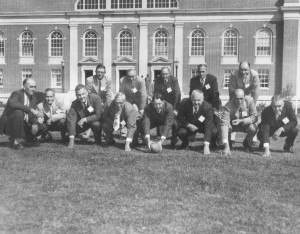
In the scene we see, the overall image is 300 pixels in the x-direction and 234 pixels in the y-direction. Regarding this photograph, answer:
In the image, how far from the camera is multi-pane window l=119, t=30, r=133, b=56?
33.2m

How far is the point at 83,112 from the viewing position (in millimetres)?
8742

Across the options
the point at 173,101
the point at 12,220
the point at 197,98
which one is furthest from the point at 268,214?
the point at 173,101

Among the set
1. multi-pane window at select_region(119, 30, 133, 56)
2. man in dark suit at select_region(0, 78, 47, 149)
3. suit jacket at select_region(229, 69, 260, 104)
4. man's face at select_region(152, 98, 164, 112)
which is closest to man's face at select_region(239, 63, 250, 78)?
suit jacket at select_region(229, 69, 260, 104)

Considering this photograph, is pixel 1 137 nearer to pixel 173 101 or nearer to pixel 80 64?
pixel 173 101

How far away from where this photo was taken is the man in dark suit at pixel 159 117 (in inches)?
330

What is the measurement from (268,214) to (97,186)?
2258 mm

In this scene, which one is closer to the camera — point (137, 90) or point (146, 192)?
point (146, 192)

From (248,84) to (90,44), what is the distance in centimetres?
2586

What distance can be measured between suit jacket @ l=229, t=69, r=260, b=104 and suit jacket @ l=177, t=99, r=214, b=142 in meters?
1.24

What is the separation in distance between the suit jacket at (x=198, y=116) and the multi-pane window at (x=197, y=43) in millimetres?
24366

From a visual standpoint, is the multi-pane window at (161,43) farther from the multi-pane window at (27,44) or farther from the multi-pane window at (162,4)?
the multi-pane window at (27,44)

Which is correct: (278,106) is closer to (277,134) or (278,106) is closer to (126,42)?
(277,134)

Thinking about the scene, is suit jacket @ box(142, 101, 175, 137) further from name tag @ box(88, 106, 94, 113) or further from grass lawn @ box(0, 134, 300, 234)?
name tag @ box(88, 106, 94, 113)

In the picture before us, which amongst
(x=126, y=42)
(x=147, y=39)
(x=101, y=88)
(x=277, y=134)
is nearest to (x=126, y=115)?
(x=101, y=88)
